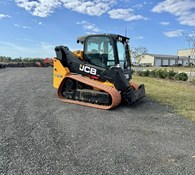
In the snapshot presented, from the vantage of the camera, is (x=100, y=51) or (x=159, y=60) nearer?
(x=100, y=51)

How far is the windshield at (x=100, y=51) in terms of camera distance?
270 inches

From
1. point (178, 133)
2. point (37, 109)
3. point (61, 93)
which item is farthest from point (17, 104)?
point (178, 133)

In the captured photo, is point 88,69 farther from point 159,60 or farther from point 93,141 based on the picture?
point 159,60

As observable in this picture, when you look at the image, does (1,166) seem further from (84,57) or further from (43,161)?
(84,57)

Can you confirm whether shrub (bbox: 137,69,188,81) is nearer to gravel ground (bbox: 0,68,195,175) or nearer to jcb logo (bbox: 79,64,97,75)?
gravel ground (bbox: 0,68,195,175)

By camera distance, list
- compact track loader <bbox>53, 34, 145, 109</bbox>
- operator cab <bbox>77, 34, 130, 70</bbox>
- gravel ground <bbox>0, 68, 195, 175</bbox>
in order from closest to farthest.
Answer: gravel ground <bbox>0, 68, 195, 175</bbox>
compact track loader <bbox>53, 34, 145, 109</bbox>
operator cab <bbox>77, 34, 130, 70</bbox>

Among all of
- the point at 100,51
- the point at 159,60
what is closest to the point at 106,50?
the point at 100,51

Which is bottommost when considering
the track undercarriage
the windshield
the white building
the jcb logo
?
the track undercarriage

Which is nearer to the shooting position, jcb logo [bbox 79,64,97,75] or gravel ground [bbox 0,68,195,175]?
gravel ground [bbox 0,68,195,175]

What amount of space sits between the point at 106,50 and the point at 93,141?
12.1ft

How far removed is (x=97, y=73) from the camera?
6.85 m

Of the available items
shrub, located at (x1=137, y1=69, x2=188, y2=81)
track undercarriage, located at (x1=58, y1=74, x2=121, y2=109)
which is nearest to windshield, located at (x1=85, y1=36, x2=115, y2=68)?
track undercarriage, located at (x1=58, y1=74, x2=121, y2=109)

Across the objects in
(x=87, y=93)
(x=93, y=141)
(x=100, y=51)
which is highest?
(x=100, y=51)

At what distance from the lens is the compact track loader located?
6.45 meters
